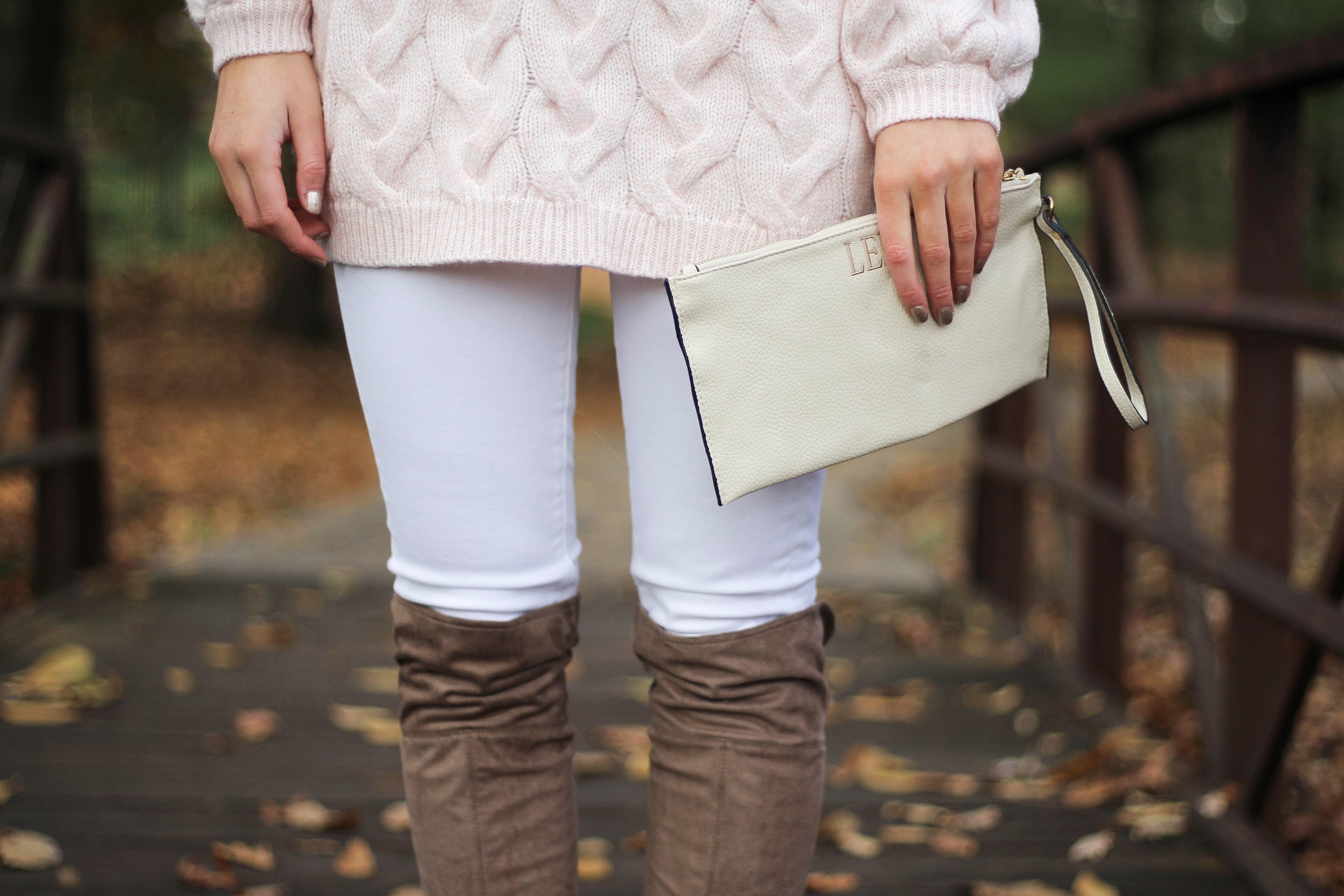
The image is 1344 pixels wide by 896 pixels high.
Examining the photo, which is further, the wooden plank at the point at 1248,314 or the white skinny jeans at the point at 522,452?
the wooden plank at the point at 1248,314

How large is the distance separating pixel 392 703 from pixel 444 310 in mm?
1570

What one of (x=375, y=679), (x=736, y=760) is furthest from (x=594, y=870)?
(x=375, y=679)

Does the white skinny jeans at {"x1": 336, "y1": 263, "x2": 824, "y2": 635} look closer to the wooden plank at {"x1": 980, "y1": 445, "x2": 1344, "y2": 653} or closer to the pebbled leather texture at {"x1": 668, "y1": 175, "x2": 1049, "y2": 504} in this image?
the pebbled leather texture at {"x1": 668, "y1": 175, "x2": 1049, "y2": 504}

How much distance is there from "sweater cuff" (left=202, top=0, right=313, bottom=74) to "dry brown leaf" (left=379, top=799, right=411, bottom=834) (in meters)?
1.19

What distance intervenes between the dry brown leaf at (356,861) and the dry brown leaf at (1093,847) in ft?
3.35

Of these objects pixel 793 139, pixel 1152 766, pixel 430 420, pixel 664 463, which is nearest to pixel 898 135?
pixel 793 139

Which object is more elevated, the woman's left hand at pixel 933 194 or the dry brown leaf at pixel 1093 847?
the woman's left hand at pixel 933 194

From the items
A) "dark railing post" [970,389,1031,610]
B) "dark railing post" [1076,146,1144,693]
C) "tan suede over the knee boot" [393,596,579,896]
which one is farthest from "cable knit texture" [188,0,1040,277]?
"dark railing post" [970,389,1031,610]

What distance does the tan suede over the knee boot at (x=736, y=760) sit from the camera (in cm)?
96

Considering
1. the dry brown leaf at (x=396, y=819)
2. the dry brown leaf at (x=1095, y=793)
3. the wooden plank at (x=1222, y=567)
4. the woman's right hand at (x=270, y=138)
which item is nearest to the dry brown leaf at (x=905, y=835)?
the dry brown leaf at (x=1095, y=793)

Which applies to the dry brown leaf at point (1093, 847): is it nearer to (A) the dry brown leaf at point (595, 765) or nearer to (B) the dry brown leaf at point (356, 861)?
(A) the dry brown leaf at point (595, 765)

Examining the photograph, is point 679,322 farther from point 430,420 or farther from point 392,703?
point 392,703

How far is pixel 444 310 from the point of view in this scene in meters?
0.91

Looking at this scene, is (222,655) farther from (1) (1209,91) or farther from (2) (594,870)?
(1) (1209,91)
